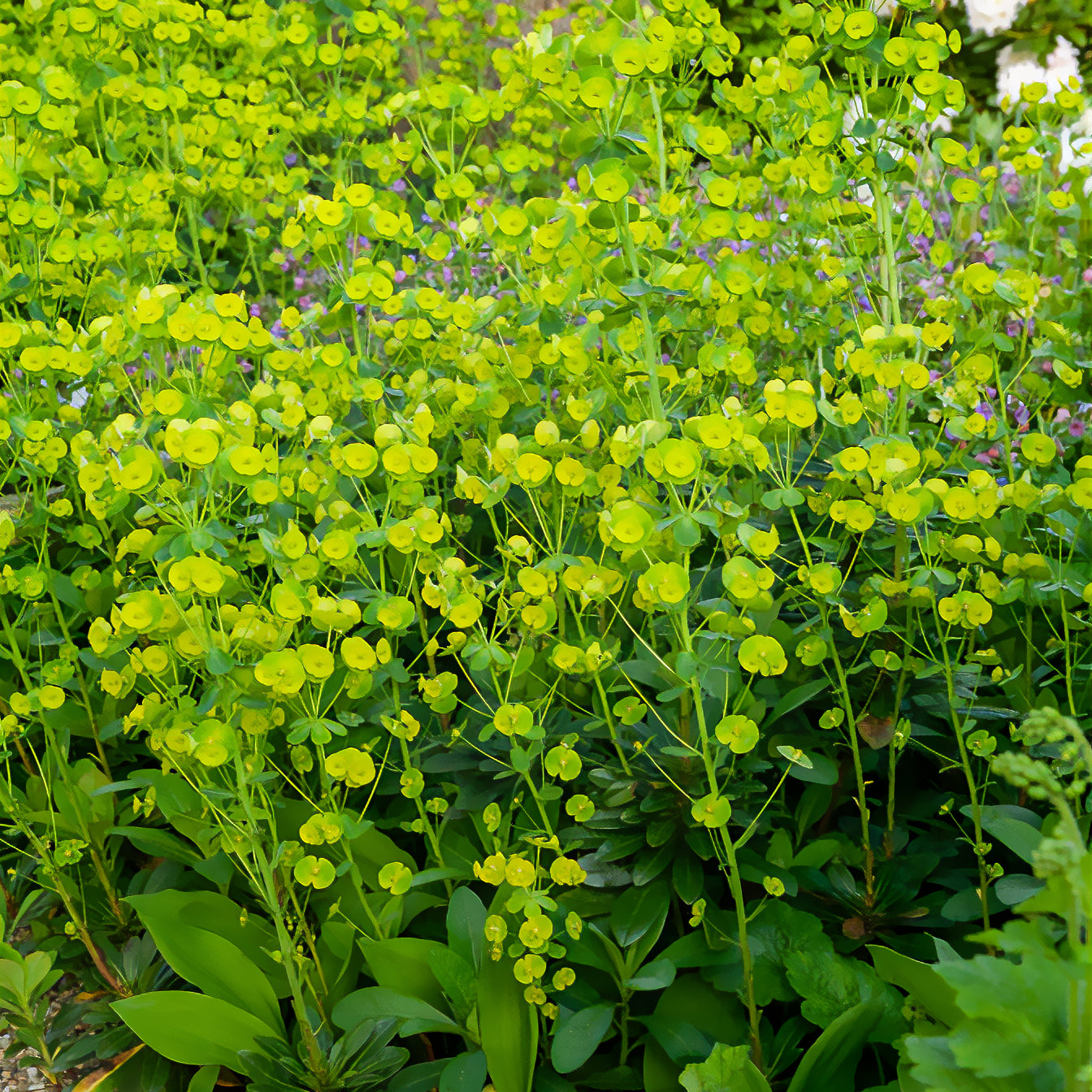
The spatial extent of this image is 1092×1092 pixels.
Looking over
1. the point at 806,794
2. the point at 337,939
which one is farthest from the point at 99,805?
the point at 806,794

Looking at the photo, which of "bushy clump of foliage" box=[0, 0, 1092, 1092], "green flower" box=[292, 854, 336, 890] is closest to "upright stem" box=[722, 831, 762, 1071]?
"bushy clump of foliage" box=[0, 0, 1092, 1092]

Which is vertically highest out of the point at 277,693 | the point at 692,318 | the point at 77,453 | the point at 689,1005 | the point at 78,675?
the point at 692,318

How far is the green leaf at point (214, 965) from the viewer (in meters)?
1.67

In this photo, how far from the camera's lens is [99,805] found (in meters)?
2.01

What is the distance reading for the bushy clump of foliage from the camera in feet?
4.85

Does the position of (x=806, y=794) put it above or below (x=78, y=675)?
below

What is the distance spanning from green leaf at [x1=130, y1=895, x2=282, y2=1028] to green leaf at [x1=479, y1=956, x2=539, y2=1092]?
36 centimetres

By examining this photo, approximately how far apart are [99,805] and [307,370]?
909mm

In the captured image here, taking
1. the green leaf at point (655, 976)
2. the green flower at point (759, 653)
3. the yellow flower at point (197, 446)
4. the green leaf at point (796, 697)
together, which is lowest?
the green leaf at point (655, 976)

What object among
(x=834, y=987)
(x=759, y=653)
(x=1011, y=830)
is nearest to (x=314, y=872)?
(x=759, y=653)

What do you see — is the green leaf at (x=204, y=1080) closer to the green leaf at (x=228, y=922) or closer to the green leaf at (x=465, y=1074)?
the green leaf at (x=228, y=922)

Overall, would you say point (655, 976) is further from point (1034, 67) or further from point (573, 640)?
point (1034, 67)

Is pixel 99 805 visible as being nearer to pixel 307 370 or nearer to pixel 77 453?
pixel 77 453

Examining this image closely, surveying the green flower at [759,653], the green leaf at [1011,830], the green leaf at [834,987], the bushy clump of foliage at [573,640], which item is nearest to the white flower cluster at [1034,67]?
the bushy clump of foliage at [573,640]
